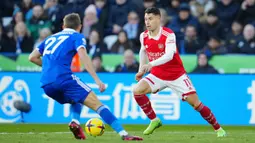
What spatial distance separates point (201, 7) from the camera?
22.0 metres

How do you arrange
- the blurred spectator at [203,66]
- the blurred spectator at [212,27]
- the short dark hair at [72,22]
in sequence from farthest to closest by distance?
1. the blurred spectator at [212,27]
2. the blurred spectator at [203,66]
3. the short dark hair at [72,22]

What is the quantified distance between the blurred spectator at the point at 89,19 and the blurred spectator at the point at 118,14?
0.46m

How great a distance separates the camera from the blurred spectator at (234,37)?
67.4 ft

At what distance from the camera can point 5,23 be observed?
2323cm

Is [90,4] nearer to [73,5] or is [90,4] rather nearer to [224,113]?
[73,5]

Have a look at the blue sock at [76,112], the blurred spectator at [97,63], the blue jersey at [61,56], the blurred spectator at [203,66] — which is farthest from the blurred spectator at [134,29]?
the blue jersey at [61,56]

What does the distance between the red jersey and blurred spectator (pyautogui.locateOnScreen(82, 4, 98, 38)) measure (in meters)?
8.44

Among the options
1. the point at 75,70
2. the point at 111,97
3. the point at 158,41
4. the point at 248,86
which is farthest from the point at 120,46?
the point at 158,41

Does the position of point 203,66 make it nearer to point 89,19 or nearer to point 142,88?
point 89,19

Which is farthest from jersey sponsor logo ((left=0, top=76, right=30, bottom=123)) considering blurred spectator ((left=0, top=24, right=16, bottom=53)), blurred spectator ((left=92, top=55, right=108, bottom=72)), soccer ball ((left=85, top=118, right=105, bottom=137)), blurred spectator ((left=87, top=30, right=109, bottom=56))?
soccer ball ((left=85, top=118, right=105, bottom=137))

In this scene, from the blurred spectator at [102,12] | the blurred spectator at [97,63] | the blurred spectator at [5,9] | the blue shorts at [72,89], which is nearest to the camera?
the blue shorts at [72,89]

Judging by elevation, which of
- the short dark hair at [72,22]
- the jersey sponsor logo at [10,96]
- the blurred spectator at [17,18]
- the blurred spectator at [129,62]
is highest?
the short dark hair at [72,22]

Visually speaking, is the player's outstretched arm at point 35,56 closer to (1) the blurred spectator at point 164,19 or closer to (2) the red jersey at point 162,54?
(2) the red jersey at point 162,54

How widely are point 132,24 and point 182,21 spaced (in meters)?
1.37
